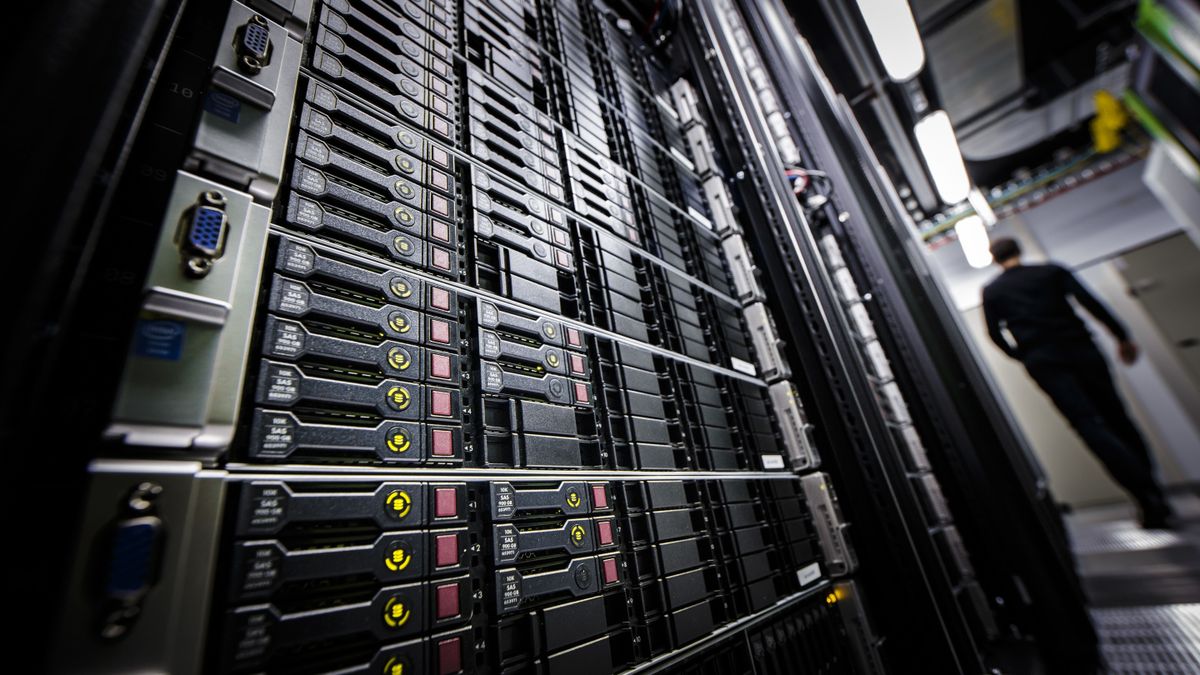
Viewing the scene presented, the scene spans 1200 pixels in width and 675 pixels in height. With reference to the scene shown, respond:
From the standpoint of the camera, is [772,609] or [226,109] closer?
[226,109]

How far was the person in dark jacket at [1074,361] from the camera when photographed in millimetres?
2307

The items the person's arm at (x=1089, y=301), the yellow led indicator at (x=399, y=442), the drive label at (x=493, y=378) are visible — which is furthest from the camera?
the person's arm at (x=1089, y=301)

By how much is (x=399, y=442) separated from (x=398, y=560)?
0.53ft

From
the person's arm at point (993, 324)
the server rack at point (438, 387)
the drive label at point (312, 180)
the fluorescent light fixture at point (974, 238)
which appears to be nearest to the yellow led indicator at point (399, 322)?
the server rack at point (438, 387)

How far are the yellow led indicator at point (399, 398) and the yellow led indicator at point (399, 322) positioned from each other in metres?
0.10

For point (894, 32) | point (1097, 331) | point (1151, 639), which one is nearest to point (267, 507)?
point (1151, 639)

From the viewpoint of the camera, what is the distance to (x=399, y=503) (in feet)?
2.11

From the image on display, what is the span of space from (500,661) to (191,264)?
2.12 feet

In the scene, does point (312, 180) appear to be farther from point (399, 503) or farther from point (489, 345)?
point (399, 503)

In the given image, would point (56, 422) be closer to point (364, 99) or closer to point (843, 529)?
point (364, 99)

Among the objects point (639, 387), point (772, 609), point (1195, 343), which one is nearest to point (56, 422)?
point (639, 387)

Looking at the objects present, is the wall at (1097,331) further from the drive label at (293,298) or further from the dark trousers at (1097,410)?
the drive label at (293,298)

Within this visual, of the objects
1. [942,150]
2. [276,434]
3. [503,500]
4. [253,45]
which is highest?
[942,150]

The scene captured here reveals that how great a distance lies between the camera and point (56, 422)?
41cm
